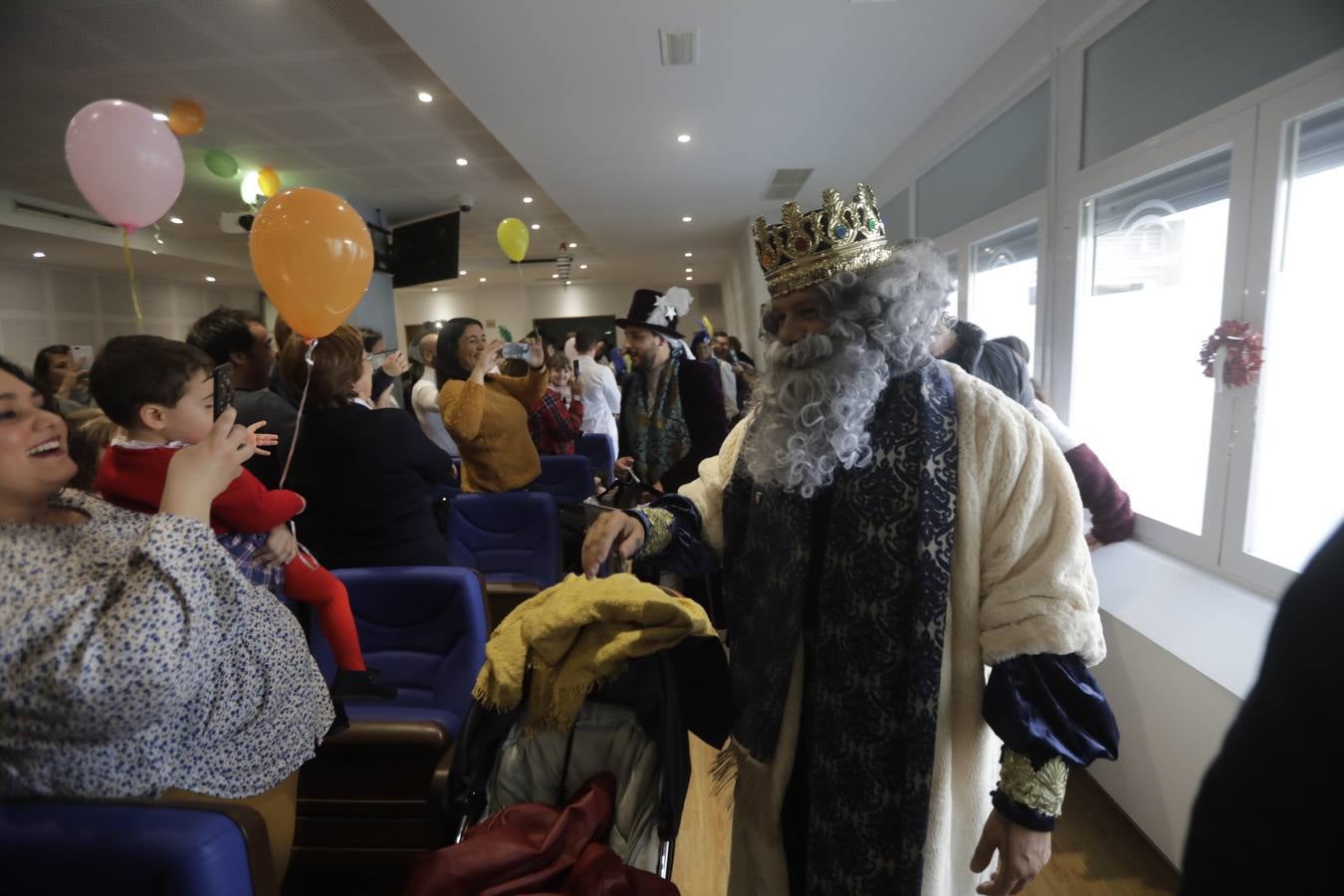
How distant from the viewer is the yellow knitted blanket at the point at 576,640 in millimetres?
1003

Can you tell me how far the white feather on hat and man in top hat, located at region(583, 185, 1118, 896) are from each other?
6.37 feet

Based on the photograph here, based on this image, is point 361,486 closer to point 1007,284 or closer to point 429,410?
point 429,410

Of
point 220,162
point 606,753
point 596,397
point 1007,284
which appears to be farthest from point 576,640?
point 220,162

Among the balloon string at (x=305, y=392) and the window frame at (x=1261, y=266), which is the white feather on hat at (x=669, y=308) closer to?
the balloon string at (x=305, y=392)

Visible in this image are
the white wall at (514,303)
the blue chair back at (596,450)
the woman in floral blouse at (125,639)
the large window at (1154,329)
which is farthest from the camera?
the white wall at (514,303)

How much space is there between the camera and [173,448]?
4.14 feet

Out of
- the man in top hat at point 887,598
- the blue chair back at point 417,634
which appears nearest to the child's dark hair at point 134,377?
the blue chair back at point 417,634

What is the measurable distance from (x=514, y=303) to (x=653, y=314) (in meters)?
13.9

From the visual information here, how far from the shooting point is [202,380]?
1.34 meters

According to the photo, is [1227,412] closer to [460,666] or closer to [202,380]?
[460,666]

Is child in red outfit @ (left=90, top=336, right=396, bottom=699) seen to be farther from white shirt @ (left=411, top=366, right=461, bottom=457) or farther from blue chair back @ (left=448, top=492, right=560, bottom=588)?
white shirt @ (left=411, top=366, right=461, bottom=457)

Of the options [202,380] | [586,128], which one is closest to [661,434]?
[202,380]

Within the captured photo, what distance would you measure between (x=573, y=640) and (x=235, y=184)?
7663 millimetres

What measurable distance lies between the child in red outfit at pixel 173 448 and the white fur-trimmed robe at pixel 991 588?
1254 millimetres
